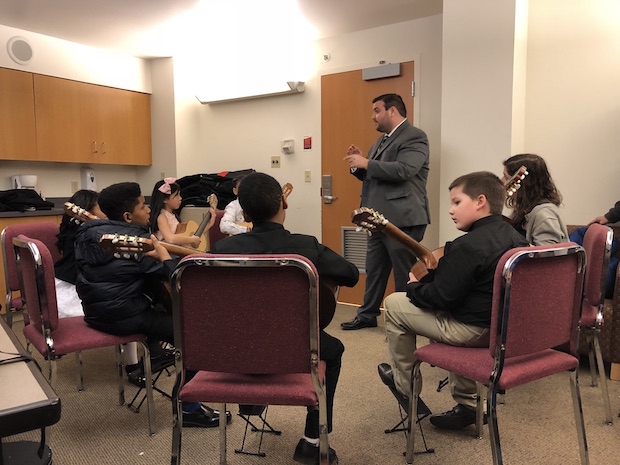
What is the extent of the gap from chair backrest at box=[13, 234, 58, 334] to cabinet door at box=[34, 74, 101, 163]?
294 centimetres

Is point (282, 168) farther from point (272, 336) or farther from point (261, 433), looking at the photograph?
point (272, 336)

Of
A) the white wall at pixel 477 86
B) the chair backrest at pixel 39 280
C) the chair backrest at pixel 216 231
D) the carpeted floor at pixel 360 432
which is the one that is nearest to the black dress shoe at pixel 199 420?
the carpeted floor at pixel 360 432

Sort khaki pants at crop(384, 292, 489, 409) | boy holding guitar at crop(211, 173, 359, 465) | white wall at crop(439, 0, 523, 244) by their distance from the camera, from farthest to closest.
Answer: white wall at crop(439, 0, 523, 244) → khaki pants at crop(384, 292, 489, 409) → boy holding guitar at crop(211, 173, 359, 465)

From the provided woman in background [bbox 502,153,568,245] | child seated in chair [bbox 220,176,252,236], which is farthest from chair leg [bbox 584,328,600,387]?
child seated in chair [bbox 220,176,252,236]

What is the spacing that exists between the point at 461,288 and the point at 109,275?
4.47 feet

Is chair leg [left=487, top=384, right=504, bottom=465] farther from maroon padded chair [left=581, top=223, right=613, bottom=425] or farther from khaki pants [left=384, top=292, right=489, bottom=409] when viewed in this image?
maroon padded chair [left=581, top=223, right=613, bottom=425]

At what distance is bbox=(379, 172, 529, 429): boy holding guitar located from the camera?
61.9 inches

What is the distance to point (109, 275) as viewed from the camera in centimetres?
192

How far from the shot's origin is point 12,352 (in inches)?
39.7

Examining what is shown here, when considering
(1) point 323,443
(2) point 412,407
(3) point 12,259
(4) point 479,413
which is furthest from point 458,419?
(3) point 12,259

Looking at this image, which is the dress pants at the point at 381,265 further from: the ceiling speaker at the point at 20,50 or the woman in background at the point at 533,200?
the ceiling speaker at the point at 20,50

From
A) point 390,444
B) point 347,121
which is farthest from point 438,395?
point 347,121

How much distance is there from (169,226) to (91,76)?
2.43m

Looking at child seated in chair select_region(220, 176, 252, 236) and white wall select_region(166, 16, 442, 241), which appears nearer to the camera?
child seated in chair select_region(220, 176, 252, 236)
